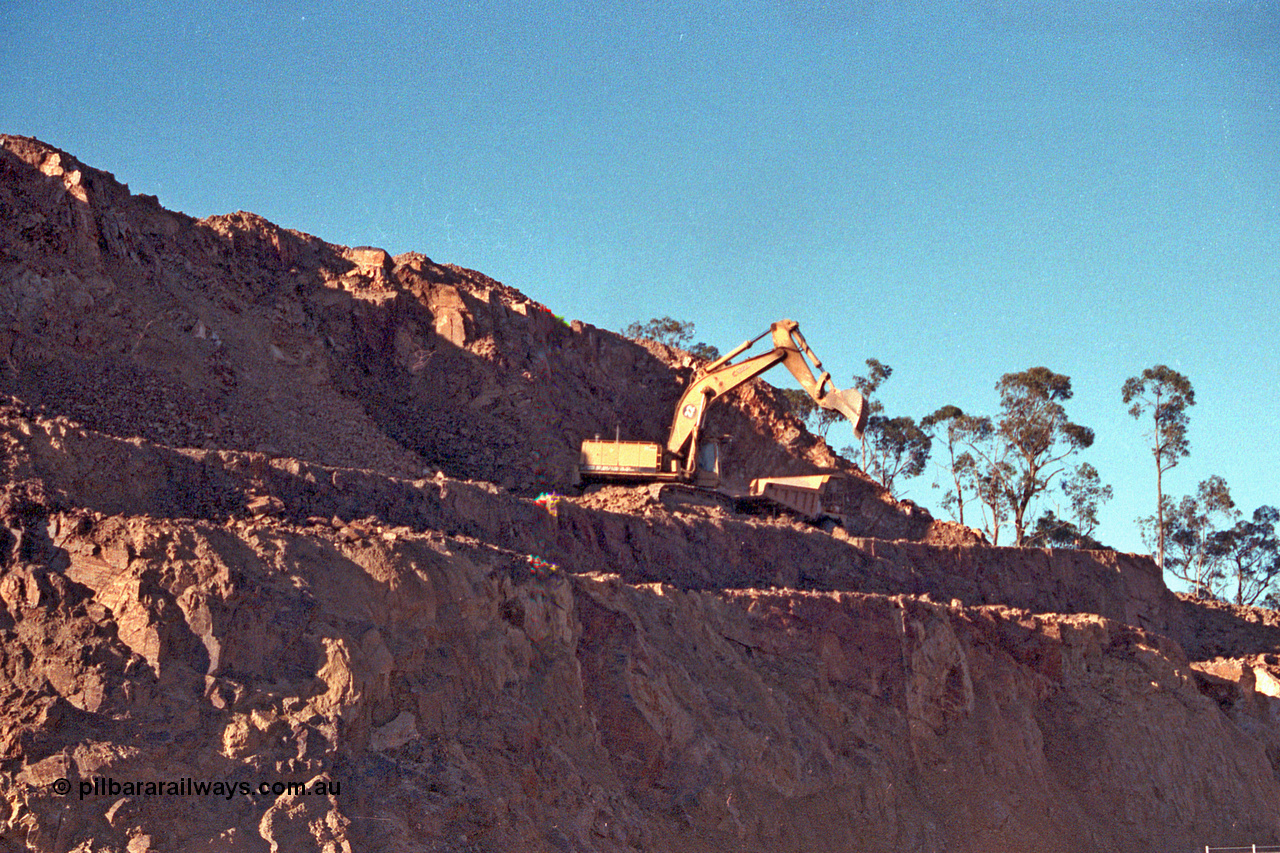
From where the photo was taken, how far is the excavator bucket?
31078 millimetres

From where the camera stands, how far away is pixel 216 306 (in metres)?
29.8

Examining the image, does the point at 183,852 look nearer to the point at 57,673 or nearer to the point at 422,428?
the point at 57,673

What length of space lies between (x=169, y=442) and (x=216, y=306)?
704cm

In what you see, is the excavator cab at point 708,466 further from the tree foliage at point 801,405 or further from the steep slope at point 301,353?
the tree foliage at point 801,405

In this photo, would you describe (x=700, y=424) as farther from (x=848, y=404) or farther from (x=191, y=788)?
(x=191, y=788)

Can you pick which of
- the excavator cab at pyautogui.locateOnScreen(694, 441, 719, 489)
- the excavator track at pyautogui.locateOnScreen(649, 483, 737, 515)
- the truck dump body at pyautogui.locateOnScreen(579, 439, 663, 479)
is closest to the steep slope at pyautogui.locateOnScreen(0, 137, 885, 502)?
the truck dump body at pyautogui.locateOnScreen(579, 439, 663, 479)

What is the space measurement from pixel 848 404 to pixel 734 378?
379cm

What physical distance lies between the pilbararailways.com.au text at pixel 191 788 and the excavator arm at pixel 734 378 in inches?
829

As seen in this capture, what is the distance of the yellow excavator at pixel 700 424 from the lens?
106 ft

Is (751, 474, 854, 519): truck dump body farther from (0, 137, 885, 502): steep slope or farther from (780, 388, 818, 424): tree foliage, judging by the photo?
(780, 388, 818, 424): tree foliage

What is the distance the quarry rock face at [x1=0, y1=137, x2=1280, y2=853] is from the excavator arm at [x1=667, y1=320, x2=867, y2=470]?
2.84 meters

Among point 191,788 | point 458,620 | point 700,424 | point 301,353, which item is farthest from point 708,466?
point 191,788

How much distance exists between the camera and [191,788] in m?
12.1

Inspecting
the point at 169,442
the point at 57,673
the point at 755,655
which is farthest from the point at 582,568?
the point at 57,673
